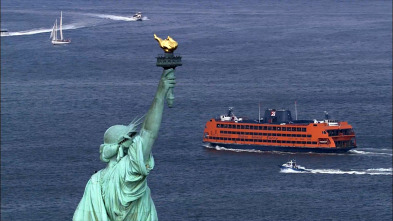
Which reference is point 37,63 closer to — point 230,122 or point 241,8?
point 230,122

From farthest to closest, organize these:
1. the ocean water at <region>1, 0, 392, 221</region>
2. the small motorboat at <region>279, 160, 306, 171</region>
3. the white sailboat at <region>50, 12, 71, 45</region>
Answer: the white sailboat at <region>50, 12, 71, 45</region> < the small motorboat at <region>279, 160, 306, 171</region> < the ocean water at <region>1, 0, 392, 221</region>

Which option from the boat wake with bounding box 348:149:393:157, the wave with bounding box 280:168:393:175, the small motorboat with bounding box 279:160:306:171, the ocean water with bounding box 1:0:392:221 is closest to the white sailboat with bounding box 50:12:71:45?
the ocean water with bounding box 1:0:392:221

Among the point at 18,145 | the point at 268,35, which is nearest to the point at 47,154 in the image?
the point at 18,145

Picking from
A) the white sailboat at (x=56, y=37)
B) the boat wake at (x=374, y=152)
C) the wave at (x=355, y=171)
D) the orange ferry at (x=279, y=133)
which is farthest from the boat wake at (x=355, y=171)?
the white sailboat at (x=56, y=37)

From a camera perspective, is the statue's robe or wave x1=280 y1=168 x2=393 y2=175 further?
wave x1=280 y1=168 x2=393 y2=175

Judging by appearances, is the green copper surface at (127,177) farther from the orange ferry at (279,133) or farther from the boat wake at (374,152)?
the orange ferry at (279,133)

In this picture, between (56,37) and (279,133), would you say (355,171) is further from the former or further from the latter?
(56,37)

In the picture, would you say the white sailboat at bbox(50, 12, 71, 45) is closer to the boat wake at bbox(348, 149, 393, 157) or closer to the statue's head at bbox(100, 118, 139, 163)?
the boat wake at bbox(348, 149, 393, 157)

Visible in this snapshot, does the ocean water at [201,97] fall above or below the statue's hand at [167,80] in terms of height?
above
